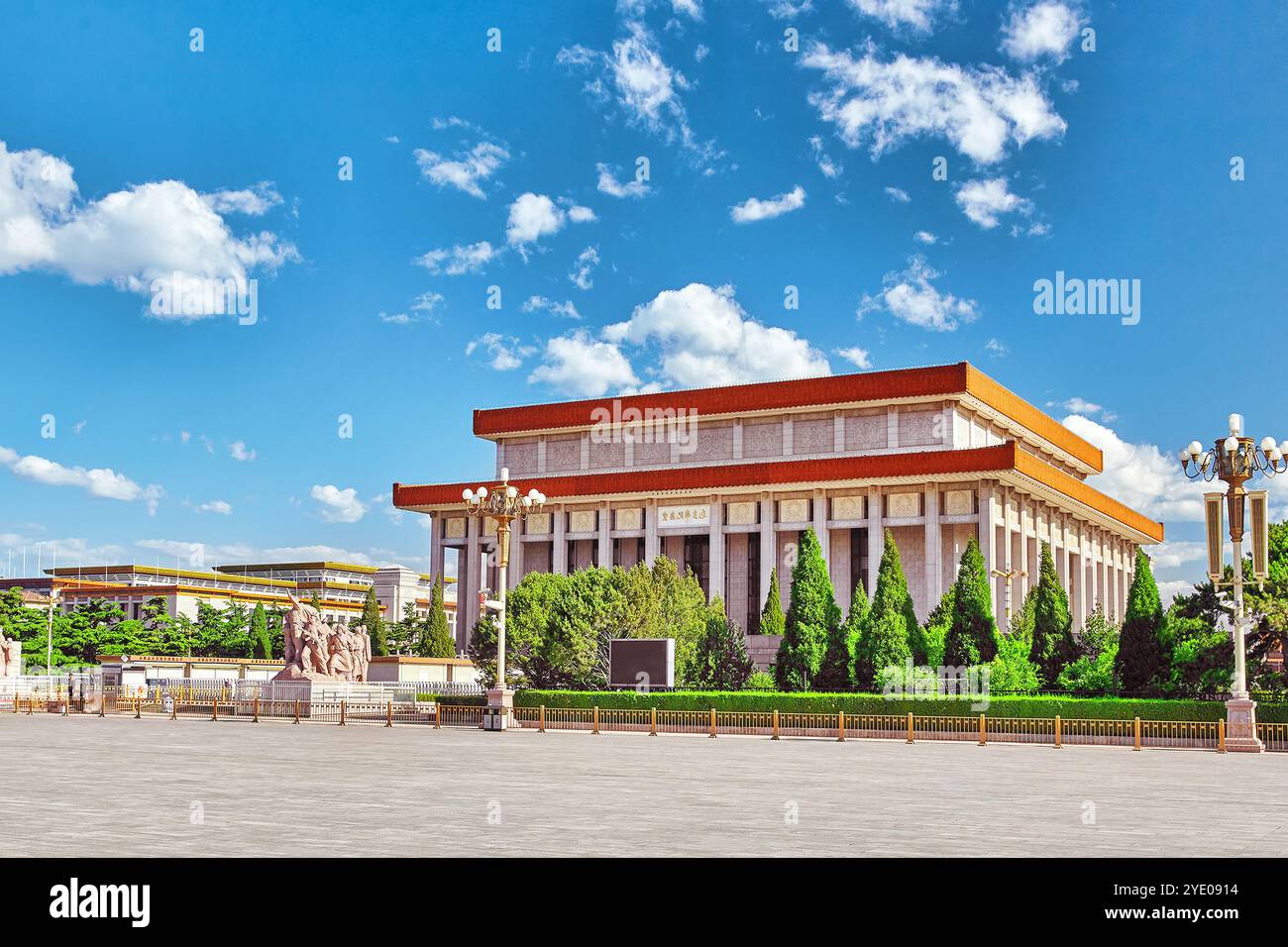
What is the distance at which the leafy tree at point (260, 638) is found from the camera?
307ft

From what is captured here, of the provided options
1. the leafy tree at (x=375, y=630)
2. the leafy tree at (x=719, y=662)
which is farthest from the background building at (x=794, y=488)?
the leafy tree at (x=719, y=662)

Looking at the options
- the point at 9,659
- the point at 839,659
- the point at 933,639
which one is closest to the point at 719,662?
the point at 839,659

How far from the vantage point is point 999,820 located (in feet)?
44.8

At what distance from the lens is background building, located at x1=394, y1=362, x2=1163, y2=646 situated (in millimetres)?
67750

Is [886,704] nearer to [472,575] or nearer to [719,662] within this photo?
[719,662]

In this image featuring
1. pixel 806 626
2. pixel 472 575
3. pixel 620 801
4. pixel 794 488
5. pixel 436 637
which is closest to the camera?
pixel 620 801

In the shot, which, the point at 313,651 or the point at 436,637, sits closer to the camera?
the point at 313,651

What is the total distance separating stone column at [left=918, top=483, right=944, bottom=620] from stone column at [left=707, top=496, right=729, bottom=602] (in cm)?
1138

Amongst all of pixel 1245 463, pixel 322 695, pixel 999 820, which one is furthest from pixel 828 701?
pixel 999 820

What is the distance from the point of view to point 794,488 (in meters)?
70.1

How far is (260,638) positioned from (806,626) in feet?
198
